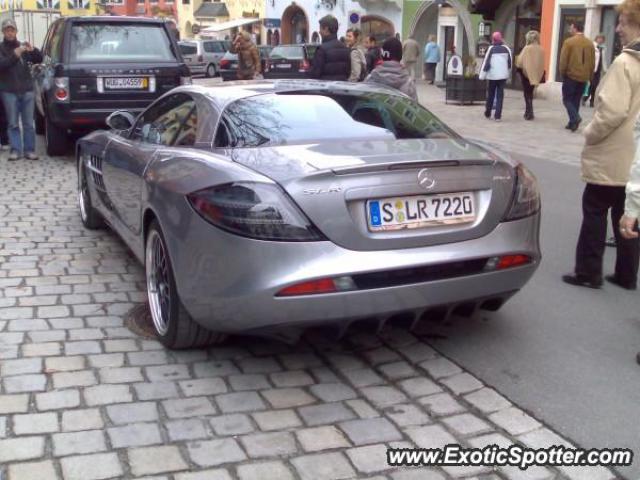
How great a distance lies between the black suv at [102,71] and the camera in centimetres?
1052

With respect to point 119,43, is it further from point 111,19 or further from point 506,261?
point 506,261

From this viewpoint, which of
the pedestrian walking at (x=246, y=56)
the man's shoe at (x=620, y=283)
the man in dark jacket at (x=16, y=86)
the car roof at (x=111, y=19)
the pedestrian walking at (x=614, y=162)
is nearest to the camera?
the pedestrian walking at (x=614, y=162)

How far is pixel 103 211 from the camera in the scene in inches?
239

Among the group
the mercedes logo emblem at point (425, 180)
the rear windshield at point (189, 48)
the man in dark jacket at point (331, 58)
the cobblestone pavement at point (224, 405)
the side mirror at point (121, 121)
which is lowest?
the cobblestone pavement at point (224, 405)

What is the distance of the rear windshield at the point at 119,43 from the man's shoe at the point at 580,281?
7326 mm

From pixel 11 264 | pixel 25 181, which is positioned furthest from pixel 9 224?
pixel 25 181

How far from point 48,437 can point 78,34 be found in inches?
344

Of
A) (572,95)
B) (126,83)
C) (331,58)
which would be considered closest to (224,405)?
(331,58)

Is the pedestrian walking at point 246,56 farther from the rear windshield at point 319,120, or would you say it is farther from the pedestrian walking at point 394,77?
the rear windshield at point 319,120

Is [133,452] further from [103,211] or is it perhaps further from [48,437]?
[103,211]

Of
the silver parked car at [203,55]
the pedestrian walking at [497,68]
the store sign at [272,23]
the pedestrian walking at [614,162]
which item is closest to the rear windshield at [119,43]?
the pedestrian walking at [614,162]

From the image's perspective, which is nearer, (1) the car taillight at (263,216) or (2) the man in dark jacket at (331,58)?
(1) the car taillight at (263,216)

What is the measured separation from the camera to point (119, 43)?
36.2 ft

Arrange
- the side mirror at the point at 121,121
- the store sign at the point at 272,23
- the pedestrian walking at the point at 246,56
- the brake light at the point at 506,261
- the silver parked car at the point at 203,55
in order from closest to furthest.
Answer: the brake light at the point at 506,261 → the side mirror at the point at 121,121 → the pedestrian walking at the point at 246,56 → the silver parked car at the point at 203,55 → the store sign at the point at 272,23
